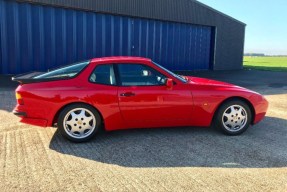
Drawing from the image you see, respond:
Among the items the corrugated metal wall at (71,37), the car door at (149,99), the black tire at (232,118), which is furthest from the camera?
the corrugated metal wall at (71,37)

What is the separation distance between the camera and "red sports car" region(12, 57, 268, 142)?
4527 mm

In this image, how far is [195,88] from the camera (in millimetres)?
4930

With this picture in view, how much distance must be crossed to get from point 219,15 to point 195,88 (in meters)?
18.2

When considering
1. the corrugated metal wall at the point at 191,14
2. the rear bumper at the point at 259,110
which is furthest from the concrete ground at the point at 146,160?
the corrugated metal wall at the point at 191,14

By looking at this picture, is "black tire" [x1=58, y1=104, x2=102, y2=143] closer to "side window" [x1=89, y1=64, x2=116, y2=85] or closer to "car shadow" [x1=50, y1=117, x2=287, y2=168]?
"car shadow" [x1=50, y1=117, x2=287, y2=168]

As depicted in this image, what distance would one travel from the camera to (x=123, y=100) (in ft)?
15.3

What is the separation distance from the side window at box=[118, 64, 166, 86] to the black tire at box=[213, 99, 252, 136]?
1178mm

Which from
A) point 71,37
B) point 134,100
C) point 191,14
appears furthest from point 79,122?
point 191,14

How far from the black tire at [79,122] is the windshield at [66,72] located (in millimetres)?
534

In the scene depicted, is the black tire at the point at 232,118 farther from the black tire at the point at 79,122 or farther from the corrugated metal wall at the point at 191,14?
the corrugated metal wall at the point at 191,14

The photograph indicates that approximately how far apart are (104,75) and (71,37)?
980cm

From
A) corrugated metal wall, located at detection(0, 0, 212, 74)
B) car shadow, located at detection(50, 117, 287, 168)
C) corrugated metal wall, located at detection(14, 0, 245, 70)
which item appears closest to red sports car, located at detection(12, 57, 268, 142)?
car shadow, located at detection(50, 117, 287, 168)

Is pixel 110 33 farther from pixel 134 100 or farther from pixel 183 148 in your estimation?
pixel 183 148

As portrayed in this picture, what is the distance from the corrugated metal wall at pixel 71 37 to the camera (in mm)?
12391
